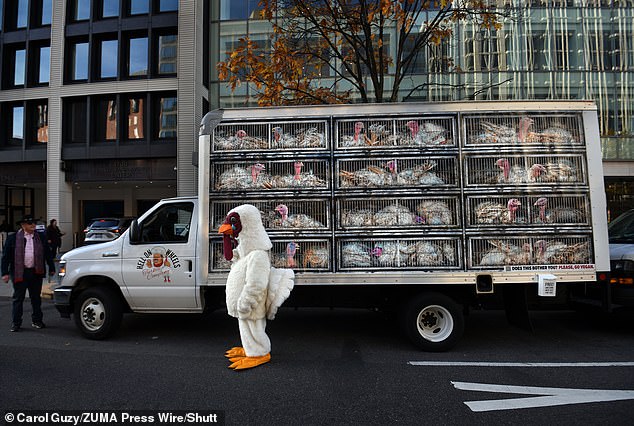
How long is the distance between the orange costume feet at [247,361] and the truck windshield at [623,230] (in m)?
5.89

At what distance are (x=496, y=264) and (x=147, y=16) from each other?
68.2 ft

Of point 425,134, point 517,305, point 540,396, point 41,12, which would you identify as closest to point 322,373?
point 540,396

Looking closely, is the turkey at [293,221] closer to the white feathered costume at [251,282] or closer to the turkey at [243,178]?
the turkey at [243,178]

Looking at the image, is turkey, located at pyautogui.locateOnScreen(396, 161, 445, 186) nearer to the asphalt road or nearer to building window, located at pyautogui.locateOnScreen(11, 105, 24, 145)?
the asphalt road

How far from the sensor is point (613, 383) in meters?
4.40

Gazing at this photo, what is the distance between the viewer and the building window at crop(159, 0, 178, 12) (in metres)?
20.0

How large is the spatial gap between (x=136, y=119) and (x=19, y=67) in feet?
25.2

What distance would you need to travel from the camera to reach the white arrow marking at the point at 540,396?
3.87 meters

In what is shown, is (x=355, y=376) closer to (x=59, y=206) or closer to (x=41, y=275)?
(x=41, y=275)

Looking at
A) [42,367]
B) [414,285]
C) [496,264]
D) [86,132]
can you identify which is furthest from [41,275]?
[86,132]

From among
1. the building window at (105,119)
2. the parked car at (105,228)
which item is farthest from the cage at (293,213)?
the building window at (105,119)

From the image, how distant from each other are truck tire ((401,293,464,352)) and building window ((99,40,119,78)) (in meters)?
20.4

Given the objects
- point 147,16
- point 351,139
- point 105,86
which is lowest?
point 351,139

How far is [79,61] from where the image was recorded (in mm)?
20594
